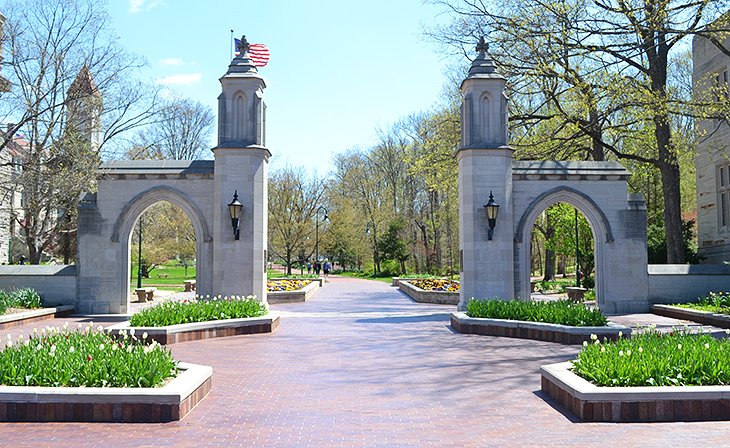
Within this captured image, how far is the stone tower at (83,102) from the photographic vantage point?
19.9 m

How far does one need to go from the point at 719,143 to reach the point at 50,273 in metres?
23.6

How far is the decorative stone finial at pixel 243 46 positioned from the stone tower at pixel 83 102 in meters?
5.27

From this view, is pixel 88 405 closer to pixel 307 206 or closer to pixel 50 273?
pixel 50 273

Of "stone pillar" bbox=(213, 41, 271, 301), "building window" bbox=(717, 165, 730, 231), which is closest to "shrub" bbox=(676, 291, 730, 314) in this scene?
"building window" bbox=(717, 165, 730, 231)

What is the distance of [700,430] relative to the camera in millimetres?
6395

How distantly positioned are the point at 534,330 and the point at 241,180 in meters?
9.70

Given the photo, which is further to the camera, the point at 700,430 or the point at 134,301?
the point at 134,301

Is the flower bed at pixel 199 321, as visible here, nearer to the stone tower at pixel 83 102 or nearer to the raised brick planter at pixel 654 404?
the raised brick planter at pixel 654 404

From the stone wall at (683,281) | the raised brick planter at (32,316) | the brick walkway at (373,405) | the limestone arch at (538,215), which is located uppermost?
the limestone arch at (538,215)

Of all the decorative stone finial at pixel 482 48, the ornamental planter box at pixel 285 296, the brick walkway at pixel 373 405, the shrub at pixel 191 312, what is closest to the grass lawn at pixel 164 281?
the ornamental planter box at pixel 285 296

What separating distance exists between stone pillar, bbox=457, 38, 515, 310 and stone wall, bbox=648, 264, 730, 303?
4.74 meters

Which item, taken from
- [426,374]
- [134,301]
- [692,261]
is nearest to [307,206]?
[134,301]

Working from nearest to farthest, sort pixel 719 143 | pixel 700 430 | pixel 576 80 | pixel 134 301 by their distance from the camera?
pixel 700 430, pixel 576 80, pixel 719 143, pixel 134 301

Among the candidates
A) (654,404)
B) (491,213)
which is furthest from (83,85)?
(654,404)
